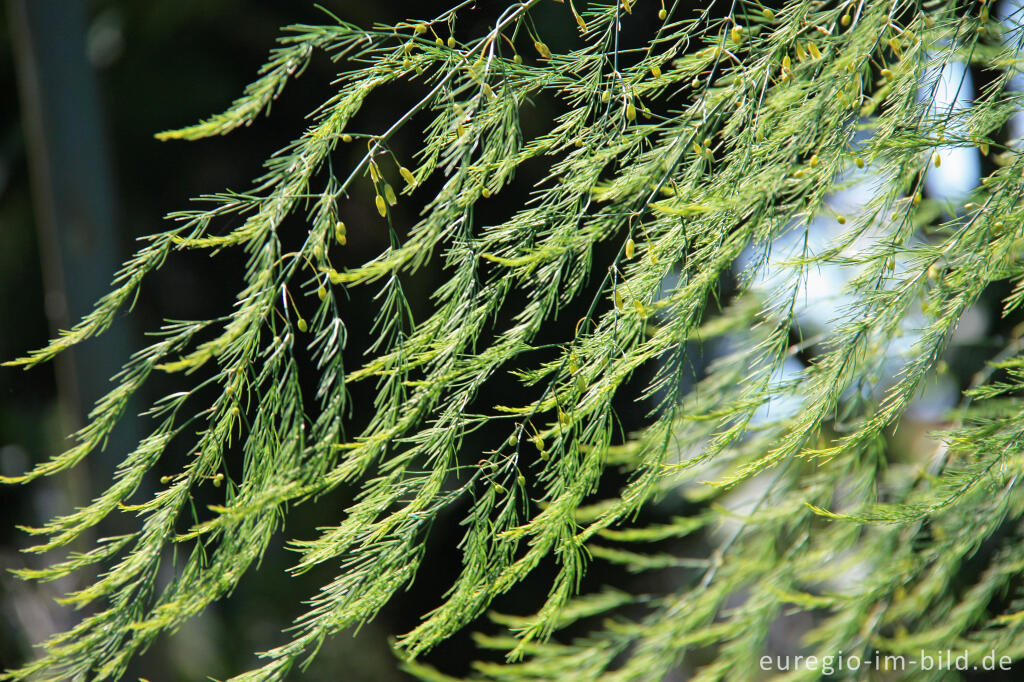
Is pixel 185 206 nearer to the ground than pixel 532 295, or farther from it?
farther from it

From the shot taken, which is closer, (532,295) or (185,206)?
(532,295)

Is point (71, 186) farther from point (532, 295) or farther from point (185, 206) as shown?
point (532, 295)

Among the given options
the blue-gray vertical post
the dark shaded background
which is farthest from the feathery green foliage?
the dark shaded background

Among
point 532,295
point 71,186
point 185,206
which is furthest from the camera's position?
point 185,206

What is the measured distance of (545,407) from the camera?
34.4 inches

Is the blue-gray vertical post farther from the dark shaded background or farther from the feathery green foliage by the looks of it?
the feathery green foliage

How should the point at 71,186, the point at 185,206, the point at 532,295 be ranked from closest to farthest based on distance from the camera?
the point at 532,295 → the point at 71,186 → the point at 185,206

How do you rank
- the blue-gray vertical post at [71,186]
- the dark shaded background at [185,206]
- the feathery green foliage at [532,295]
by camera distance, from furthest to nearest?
the dark shaded background at [185,206] < the blue-gray vertical post at [71,186] < the feathery green foliage at [532,295]

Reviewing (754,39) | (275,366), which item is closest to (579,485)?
(275,366)

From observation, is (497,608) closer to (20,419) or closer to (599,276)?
(599,276)

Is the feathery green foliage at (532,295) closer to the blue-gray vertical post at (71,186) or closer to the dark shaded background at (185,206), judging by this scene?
the blue-gray vertical post at (71,186)

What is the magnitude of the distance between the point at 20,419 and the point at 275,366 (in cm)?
318

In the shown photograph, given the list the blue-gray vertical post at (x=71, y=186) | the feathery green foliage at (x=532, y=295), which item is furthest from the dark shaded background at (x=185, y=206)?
the feathery green foliage at (x=532, y=295)

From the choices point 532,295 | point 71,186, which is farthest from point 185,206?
point 532,295
